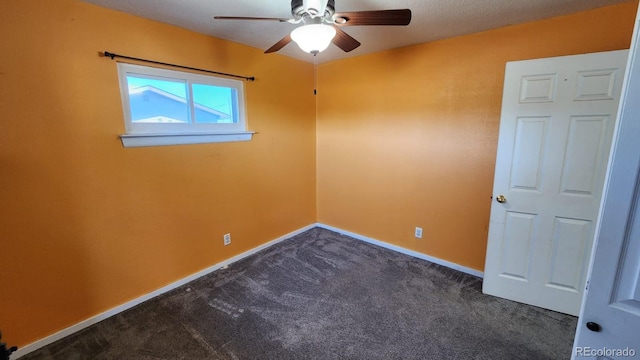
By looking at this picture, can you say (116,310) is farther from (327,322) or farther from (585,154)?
(585,154)

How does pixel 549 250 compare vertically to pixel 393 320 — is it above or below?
above

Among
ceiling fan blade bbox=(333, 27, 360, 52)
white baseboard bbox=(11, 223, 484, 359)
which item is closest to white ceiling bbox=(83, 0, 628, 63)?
ceiling fan blade bbox=(333, 27, 360, 52)

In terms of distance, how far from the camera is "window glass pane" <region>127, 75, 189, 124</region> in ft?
6.69

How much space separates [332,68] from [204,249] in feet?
8.49

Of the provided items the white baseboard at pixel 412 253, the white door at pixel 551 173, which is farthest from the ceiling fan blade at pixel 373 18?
the white baseboard at pixel 412 253

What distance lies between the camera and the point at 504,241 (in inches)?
86.4

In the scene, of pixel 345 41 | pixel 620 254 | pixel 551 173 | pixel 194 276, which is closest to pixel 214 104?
pixel 345 41

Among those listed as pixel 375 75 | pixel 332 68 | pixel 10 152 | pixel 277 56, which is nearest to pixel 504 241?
pixel 375 75

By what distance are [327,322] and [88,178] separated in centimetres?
201

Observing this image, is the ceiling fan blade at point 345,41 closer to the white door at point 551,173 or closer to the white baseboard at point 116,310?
the white door at point 551,173

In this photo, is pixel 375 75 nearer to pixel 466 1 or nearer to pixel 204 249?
pixel 466 1

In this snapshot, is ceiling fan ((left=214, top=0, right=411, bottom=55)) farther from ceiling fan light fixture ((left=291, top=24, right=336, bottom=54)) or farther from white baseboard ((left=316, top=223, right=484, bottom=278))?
white baseboard ((left=316, top=223, right=484, bottom=278))

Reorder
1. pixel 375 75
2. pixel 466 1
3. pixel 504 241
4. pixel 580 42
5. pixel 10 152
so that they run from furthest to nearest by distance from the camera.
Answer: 1. pixel 375 75
2. pixel 504 241
3. pixel 580 42
4. pixel 466 1
5. pixel 10 152

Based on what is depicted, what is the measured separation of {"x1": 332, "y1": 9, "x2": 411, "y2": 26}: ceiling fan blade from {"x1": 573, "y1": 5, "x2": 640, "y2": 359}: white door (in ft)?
2.93
